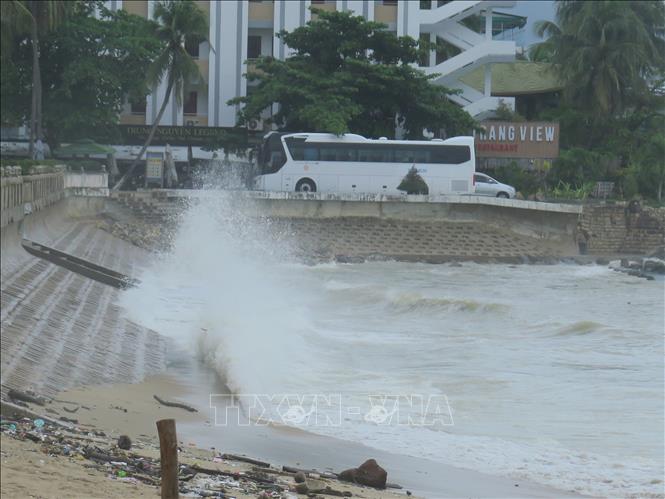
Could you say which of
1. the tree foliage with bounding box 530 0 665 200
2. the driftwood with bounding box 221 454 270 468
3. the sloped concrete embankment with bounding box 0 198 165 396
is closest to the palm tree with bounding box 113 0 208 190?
the tree foliage with bounding box 530 0 665 200

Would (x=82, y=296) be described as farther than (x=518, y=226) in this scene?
No

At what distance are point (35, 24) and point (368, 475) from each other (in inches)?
1507

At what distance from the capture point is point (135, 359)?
1568 centimetres

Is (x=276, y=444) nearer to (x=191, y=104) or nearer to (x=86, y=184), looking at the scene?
(x=86, y=184)

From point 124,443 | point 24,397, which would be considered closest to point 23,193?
point 24,397

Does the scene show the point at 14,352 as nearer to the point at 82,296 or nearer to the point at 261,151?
the point at 82,296

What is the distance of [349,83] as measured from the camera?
48.7m

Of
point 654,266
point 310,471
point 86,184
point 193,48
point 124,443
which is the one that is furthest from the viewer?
point 193,48

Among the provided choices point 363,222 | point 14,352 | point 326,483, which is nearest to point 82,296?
point 14,352

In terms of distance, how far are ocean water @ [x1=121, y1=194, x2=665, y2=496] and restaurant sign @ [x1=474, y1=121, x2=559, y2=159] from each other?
1665 cm

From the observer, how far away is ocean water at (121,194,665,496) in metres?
11.6

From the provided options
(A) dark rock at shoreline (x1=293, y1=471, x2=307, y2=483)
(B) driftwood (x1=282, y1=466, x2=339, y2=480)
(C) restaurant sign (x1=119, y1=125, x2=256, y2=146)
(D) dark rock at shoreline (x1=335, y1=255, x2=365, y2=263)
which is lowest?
(D) dark rock at shoreline (x1=335, y1=255, x2=365, y2=263)

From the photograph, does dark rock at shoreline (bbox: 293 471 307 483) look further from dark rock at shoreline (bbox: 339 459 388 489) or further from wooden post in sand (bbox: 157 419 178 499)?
wooden post in sand (bbox: 157 419 178 499)

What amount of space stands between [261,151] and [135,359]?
31973 millimetres
